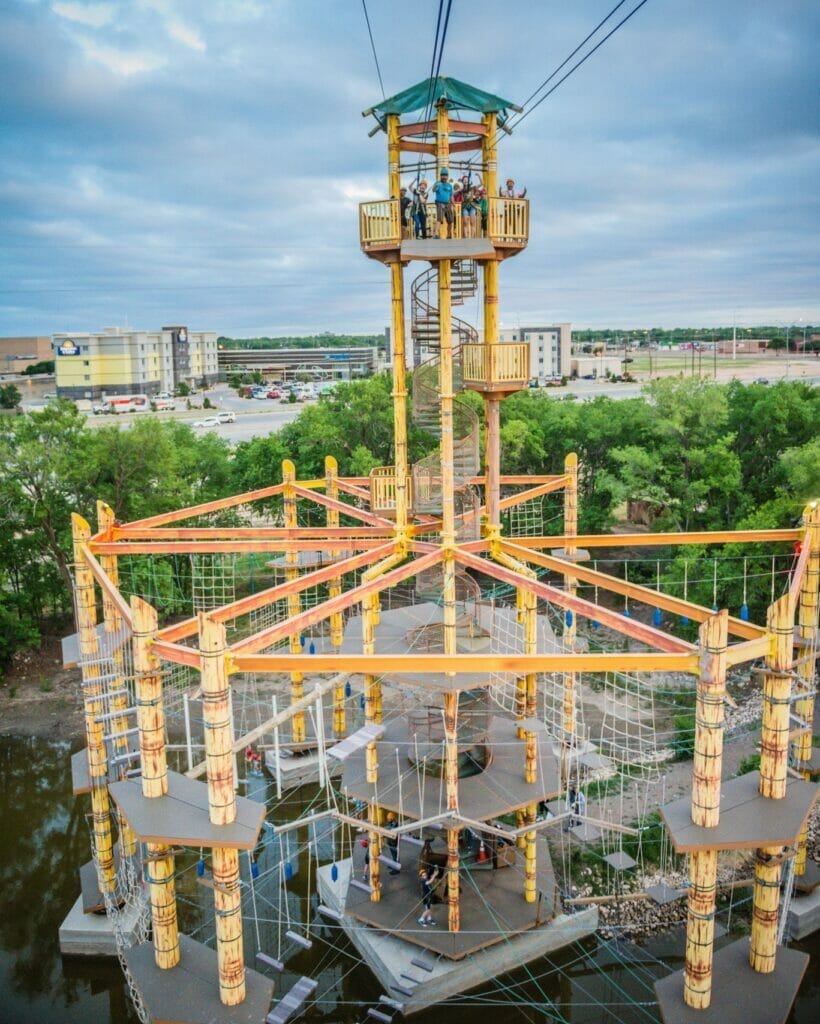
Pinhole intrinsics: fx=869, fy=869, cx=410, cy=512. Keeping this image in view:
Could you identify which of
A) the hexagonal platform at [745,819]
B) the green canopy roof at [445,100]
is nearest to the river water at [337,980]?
the hexagonal platform at [745,819]

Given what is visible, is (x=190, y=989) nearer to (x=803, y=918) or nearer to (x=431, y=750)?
(x=431, y=750)

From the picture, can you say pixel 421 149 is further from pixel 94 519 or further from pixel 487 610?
pixel 94 519

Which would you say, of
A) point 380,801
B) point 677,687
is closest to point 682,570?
point 677,687

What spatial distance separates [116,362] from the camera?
310 ft

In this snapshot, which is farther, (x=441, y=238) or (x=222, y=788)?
(x=441, y=238)

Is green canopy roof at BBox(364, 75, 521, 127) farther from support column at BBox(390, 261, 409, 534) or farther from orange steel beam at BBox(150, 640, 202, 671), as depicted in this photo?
orange steel beam at BBox(150, 640, 202, 671)

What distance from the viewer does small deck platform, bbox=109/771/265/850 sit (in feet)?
42.6

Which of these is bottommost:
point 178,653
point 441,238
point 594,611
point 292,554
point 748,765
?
point 748,765

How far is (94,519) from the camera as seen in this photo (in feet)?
128

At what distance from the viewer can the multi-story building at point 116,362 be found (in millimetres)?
91750

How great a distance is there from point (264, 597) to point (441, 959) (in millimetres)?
8866

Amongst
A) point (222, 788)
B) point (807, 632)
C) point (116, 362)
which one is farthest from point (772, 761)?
point (116, 362)

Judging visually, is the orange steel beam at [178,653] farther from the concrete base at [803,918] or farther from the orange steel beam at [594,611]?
the concrete base at [803,918]

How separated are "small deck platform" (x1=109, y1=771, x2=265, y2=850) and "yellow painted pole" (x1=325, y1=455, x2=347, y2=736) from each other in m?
9.59
